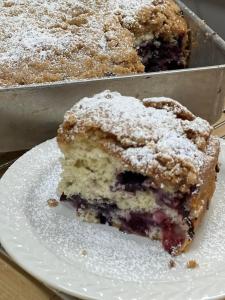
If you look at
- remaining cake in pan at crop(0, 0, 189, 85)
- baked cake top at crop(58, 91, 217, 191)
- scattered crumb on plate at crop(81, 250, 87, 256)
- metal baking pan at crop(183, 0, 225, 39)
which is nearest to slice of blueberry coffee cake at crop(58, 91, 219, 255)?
baked cake top at crop(58, 91, 217, 191)

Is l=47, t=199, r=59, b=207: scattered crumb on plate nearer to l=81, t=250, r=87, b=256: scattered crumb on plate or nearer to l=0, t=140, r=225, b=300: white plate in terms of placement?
l=0, t=140, r=225, b=300: white plate

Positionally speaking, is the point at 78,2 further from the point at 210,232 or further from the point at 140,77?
the point at 210,232

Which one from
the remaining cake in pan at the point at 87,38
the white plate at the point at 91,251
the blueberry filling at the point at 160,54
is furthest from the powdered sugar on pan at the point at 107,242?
the blueberry filling at the point at 160,54

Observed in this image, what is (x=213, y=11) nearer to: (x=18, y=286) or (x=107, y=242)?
(x=107, y=242)

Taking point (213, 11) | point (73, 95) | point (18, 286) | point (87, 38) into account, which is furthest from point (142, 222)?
point (213, 11)

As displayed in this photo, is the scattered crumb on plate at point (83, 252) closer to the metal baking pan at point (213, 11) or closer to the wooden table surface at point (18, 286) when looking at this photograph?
the wooden table surface at point (18, 286)
